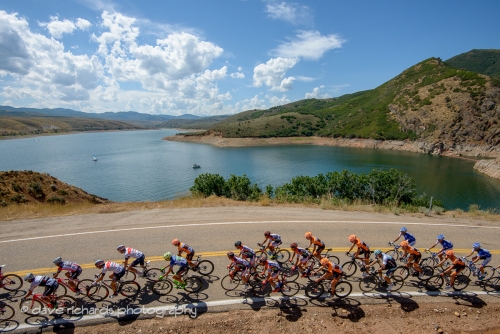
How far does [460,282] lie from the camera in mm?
9461

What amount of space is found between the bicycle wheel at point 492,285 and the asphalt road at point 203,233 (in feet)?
1.87

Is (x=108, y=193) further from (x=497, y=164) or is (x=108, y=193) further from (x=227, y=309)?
(x=497, y=164)

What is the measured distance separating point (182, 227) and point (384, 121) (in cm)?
13809

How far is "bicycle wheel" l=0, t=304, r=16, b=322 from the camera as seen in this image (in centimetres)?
749

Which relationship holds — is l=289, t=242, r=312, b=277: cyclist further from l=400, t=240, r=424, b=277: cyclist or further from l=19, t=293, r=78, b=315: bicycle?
l=19, t=293, r=78, b=315: bicycle

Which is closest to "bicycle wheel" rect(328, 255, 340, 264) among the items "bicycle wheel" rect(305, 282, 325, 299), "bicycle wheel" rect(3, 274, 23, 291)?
"bicycle wheel" rect(305, 282, 325, 299)

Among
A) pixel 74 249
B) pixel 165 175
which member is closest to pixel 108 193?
pixel 165 175

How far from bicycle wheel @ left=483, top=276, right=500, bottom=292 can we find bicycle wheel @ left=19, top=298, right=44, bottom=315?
48.7 ft

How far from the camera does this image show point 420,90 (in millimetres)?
127812

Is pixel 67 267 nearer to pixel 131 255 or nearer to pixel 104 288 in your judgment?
pixel 104 288

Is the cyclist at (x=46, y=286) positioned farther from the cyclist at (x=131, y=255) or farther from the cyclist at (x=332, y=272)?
the cyclist at (x=332, y=272)

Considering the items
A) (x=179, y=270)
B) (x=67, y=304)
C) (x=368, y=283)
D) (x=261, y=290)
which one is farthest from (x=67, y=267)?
(x=368, y=283)

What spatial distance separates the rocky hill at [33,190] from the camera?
2311 cm

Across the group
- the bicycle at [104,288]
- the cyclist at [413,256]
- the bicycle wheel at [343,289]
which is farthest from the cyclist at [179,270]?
the cyclist at [413,256]
